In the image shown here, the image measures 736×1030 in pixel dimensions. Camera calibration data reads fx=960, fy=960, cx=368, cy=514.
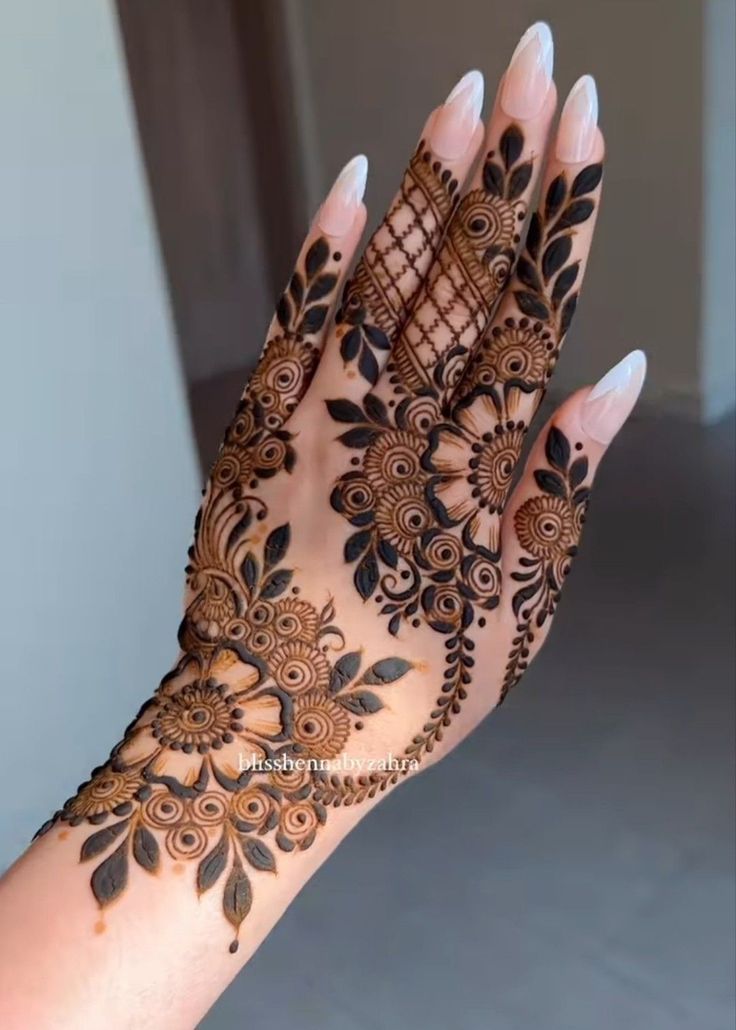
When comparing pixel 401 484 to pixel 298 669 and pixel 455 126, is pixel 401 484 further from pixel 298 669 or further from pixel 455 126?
pixel 455 126

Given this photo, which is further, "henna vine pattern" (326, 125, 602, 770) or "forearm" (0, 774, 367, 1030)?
"henna vine pattern" (326, 125, 602, 770)

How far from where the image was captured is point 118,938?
1.79 ft

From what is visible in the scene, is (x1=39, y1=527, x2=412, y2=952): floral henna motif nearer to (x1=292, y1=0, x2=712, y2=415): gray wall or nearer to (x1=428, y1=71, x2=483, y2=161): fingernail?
(x1=428, y1=71, x2=483, y2=161): fingernail

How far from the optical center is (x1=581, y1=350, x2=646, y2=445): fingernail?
0.64 metres

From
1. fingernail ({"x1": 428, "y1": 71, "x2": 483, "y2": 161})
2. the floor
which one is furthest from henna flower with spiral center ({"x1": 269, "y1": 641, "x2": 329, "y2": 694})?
the floor

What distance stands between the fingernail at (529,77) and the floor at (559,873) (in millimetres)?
835

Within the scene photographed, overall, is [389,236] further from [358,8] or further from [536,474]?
[358,8]

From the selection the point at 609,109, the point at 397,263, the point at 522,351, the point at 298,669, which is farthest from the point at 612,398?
the point at 609,109

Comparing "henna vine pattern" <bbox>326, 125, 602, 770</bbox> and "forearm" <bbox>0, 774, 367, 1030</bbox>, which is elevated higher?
"henna vine pattern" <bbox>326, 125, 602, 770</bbox>

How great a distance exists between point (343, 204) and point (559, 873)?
0.82 m

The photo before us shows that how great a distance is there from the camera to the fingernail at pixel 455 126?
25.7 inches

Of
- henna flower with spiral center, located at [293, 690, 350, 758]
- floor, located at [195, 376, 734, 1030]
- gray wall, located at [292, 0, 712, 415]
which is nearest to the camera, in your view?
henna flower with spiral center, located at [293, 690, 350, 758]

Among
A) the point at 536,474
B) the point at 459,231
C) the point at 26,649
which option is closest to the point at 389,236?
the point at 459,231

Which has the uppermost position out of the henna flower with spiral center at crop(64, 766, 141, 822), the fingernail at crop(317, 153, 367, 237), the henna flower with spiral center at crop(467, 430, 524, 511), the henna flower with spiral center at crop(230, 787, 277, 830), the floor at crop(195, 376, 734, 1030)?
the fingernail at crop(317, 153, 367, 237)
